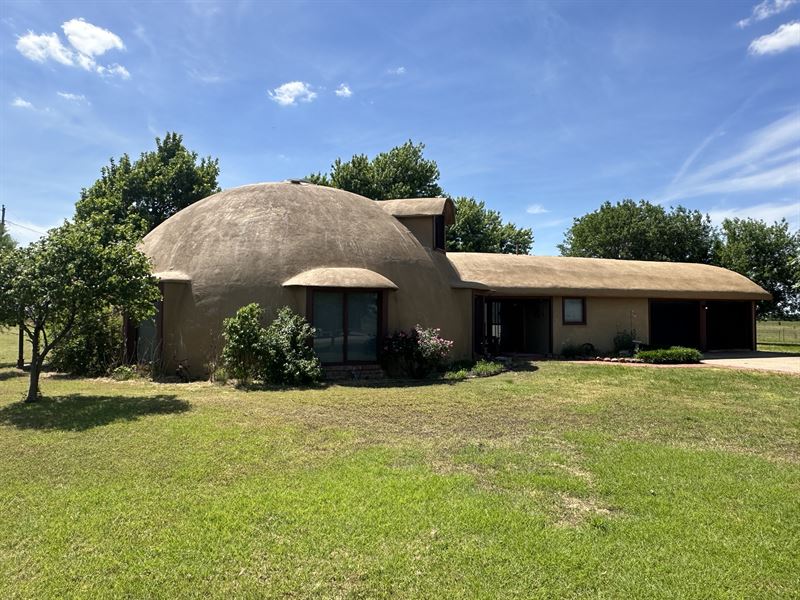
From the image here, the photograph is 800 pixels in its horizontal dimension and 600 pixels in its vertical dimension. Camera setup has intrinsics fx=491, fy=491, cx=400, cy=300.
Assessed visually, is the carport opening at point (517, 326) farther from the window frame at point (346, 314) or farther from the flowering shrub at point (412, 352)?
the window frame at point (346, 314)

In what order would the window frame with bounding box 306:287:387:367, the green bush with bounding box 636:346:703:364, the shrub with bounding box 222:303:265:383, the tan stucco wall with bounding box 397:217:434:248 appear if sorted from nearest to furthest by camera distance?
the shrub with bounding box 222:303:265:383, the window frame with bounding box 306:287:387:367, the tan stucco wall with bounding box 397:217:434:248, the green bush with bounding box 636:346:703:364

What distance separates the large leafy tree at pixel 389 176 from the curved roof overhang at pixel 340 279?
20576mm

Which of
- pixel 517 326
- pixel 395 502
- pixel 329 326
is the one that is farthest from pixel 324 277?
pixel 517 326

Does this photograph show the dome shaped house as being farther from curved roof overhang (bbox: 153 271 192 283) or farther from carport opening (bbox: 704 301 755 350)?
carport opening (bbox: 704 301 755 350)

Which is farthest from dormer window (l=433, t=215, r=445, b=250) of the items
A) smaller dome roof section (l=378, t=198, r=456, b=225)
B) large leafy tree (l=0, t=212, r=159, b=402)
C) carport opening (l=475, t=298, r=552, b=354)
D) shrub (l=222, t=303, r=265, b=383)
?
large leafy tree (l=0, t=212, r=159, b=402)

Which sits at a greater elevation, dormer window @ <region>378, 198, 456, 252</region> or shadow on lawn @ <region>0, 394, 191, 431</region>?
dormer window @ <region>378, 198, 456, 252</region>

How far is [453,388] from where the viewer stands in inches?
470

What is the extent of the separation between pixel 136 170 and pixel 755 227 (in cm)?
4010

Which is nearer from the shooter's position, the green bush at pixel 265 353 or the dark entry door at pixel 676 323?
the green bush at pixel 265 353

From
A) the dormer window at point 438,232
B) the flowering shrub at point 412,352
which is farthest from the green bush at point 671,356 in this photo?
the flowering shrub at point 412,352

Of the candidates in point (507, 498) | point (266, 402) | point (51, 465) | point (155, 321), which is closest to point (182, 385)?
point (155, 321)

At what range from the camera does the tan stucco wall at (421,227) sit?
1730cm

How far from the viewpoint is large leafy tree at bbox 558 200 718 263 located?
136ft

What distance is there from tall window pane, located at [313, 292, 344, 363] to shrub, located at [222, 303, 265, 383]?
5.13 feet
